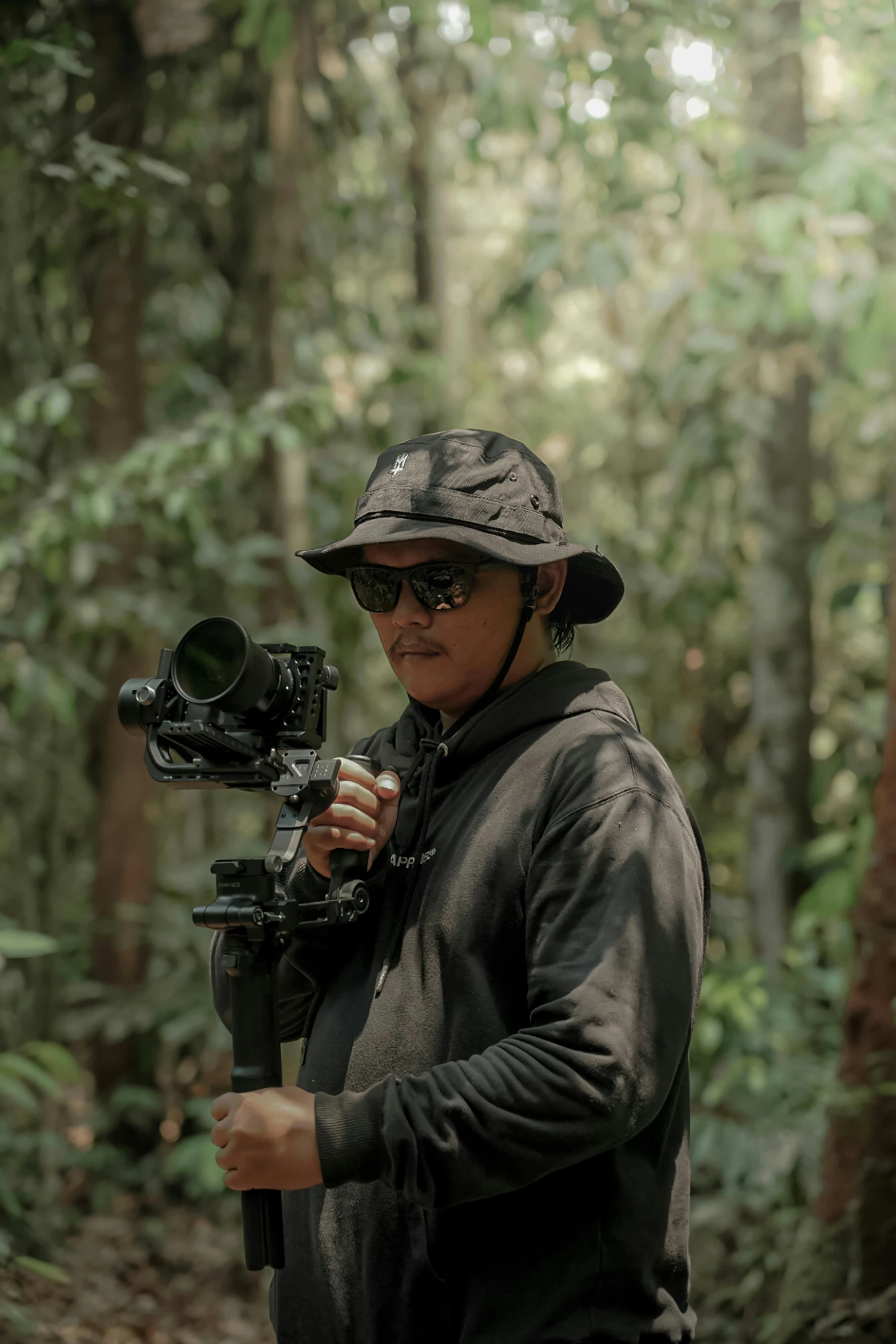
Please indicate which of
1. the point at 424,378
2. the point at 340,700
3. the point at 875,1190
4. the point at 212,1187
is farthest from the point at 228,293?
the point at 875,1190

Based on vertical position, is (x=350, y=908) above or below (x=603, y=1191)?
above

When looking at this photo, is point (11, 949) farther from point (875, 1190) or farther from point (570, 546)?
point (875, 1190)

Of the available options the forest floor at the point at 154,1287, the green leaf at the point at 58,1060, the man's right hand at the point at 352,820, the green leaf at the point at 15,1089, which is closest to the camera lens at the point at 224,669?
the man's right hand at the point at 352,820

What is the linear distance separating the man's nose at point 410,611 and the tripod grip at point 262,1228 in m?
0.74

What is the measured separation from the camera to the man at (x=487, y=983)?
1416 millimetres

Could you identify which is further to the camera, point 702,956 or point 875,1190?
point 875,1190

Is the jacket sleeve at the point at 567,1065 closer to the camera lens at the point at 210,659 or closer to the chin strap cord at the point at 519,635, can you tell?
the chin strap cord at the point at 519,635

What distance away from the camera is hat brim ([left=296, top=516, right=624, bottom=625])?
5.49ft

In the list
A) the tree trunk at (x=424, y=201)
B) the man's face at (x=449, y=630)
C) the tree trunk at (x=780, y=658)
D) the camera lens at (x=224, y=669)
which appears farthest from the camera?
the tree trunk at (x=424, y=201)

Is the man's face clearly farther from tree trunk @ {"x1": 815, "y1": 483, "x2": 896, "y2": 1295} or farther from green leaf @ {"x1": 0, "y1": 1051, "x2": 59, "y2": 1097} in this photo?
tree trunk @ {"x1": 815, "y1": 483, "x2": 896, "y2": 1295}

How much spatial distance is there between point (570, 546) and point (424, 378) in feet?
12.9

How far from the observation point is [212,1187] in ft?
14.3

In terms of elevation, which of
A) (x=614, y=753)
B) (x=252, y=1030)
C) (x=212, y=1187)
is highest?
(x=614, y=753)

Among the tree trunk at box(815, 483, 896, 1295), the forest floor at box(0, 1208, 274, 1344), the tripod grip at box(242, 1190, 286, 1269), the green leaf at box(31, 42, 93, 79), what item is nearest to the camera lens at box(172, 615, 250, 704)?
the tripod grip at box(242, 1190, 286, 1269)
